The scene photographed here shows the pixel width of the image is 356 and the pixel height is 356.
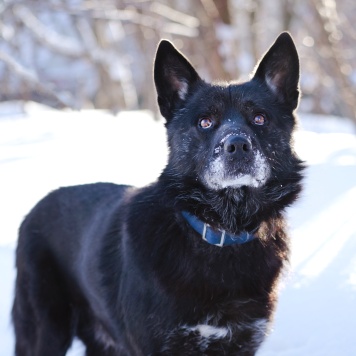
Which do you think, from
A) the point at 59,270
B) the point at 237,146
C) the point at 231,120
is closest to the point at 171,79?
the point at 231,120

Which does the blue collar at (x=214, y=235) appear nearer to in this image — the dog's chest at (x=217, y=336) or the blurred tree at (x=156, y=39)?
the dog's chest at (x=217, y=336)

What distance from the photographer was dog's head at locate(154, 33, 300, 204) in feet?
10.1

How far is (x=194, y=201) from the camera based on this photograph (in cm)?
324

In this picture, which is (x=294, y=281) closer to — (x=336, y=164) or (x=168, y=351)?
(x=168, y=351)

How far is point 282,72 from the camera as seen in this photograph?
3.57m

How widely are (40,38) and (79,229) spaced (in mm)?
9242

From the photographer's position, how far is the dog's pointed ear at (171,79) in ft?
11.5

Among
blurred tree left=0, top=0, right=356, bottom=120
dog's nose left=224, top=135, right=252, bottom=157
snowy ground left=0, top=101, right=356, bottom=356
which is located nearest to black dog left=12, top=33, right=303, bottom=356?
dog's nose left=224, top=135, right=252, bottom=157

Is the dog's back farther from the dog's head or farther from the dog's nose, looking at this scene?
the dog's nose

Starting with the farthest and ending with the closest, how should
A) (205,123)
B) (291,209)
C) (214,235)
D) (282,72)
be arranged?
(291,209) < (282,72) < (205,123) < (214,235)

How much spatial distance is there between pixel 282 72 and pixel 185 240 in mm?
1081

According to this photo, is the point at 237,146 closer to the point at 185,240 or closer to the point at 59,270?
the point at 185,240

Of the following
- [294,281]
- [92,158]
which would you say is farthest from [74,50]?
[294,281]

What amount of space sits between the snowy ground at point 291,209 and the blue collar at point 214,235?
35cm
